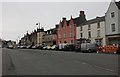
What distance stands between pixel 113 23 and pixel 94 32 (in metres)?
10.1

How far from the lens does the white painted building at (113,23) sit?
59750 millimetres

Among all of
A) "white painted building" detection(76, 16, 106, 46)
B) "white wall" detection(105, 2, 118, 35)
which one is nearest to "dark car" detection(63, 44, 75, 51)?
"white painted building" detection(76, 16, 106, 46)

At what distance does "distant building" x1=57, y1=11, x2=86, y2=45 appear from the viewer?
85.9 metres

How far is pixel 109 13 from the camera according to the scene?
63844 millimetres

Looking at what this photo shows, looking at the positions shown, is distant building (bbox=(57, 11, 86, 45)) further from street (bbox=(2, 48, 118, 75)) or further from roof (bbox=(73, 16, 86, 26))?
street (bbox=(2, 48, 118, 75))

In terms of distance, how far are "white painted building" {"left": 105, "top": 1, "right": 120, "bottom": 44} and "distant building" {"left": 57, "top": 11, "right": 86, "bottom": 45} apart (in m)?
21.5

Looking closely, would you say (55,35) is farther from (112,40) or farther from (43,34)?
(112,40)

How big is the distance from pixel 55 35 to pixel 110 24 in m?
47.1

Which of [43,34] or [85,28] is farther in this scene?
[43,34]

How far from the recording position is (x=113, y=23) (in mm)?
61500

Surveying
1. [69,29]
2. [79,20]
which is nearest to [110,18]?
[69,29]

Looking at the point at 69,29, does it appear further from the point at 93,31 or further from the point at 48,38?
the point at 48,38

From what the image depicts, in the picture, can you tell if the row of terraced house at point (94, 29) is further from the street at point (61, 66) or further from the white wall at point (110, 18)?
the street at point (61, 66)

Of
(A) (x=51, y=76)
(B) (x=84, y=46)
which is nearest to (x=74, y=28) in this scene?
(B) (x=84, y=46)
